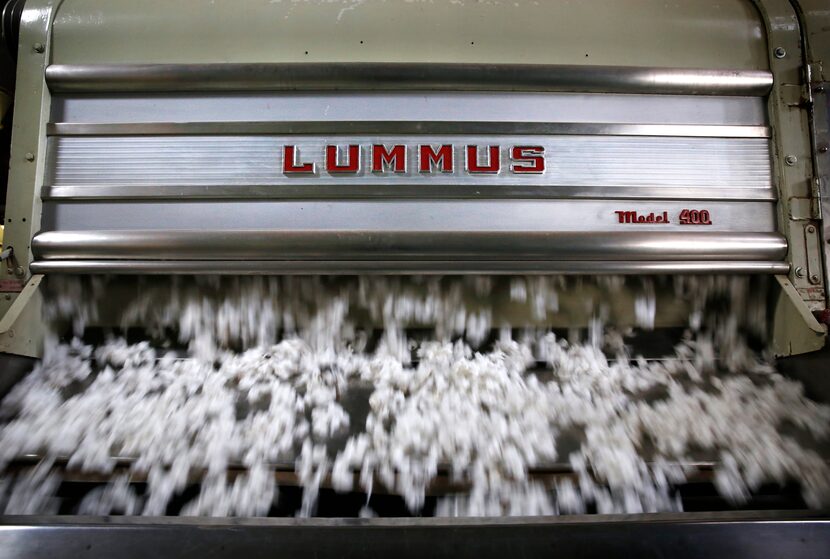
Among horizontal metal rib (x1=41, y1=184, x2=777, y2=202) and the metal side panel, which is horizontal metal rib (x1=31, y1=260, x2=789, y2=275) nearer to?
horizontal metal rib (x1=41, y1=184, x2=777, y2=202)

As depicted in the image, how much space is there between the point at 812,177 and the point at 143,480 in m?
2.06

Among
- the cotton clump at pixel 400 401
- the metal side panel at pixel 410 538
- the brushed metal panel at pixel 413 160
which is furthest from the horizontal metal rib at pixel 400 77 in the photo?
the metal side panel at pixel 410 538

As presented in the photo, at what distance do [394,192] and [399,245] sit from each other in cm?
17

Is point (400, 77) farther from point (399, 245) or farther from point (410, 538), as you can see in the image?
point (410, 538)

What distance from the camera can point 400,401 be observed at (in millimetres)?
1262

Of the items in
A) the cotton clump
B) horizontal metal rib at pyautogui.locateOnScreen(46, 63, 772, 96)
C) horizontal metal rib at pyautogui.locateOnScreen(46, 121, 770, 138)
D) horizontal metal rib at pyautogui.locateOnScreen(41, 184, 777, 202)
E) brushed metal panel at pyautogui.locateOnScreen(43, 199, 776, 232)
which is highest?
horizontal metal rib at pyautogui.locateOnScreen(46, 63, 772, 96)

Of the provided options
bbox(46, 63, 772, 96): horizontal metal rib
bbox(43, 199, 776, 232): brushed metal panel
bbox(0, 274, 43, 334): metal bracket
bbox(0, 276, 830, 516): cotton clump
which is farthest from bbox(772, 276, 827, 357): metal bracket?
bbox(0, 274, 43, 334): metal bracket

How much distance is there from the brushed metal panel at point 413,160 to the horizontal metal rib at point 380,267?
0.26 meters

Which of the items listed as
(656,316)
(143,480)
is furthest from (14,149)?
(656,316)

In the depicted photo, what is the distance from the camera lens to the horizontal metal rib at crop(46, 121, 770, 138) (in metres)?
1.46

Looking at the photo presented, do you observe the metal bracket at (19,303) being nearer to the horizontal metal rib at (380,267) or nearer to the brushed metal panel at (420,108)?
the horizontal metal rib at (380,267)

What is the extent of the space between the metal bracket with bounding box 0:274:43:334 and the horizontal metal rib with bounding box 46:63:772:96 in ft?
2.13

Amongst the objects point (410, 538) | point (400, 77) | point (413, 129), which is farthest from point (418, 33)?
point (410, 538)

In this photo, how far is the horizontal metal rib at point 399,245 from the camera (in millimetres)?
1404
